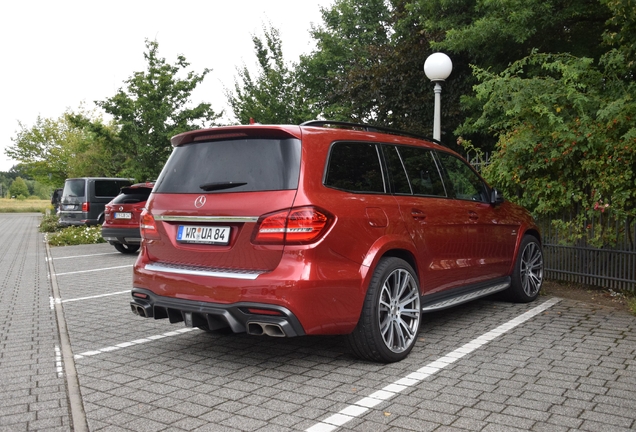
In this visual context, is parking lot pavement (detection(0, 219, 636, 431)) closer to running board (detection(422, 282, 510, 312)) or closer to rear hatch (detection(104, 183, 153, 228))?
running board (detection(422, 282, 510, 312))

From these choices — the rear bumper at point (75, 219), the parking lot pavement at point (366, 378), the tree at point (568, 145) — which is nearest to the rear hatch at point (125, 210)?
the rear bumper at point (75, 219)

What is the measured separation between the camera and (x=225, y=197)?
444cm

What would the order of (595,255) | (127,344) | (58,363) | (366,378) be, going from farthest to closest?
(595,255), (127,344), (58,363), (366,378)

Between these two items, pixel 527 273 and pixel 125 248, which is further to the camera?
pixel 125 248

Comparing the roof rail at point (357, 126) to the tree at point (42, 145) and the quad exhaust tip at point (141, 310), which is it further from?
the tree at point (42, 145)

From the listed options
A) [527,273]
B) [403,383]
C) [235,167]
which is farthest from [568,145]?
[235,167]

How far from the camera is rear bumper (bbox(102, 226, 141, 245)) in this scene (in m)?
13.6

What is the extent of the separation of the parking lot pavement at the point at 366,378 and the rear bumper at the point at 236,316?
1.38 ft

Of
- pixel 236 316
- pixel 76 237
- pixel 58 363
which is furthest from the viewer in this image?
pixel 76 237

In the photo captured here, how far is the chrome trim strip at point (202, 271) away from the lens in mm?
4211

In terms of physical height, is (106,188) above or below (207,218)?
above

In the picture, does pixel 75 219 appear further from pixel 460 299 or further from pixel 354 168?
pixel 354 168

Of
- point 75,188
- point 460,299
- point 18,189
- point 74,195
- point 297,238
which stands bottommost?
point 460,299

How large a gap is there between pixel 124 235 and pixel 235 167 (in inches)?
387
